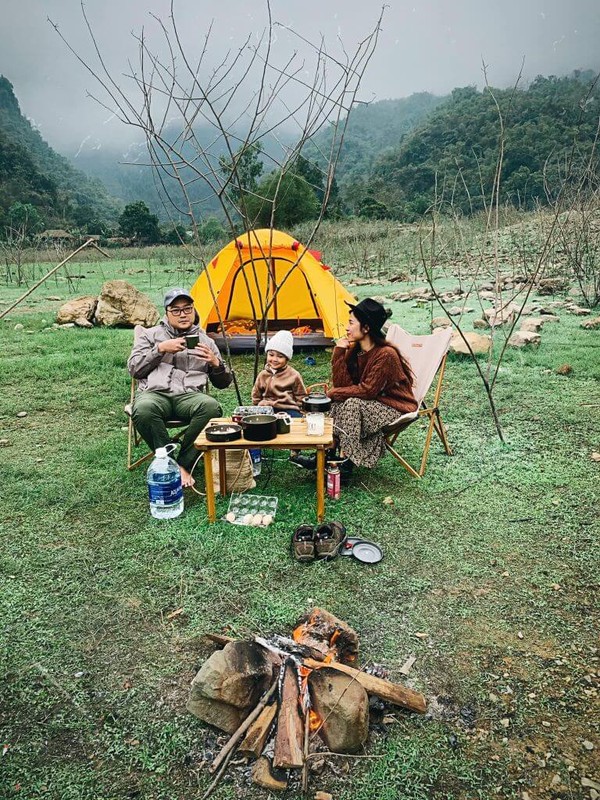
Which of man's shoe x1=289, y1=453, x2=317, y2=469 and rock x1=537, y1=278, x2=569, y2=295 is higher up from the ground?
rock x1=537, y1=278, x2=569, y2=295

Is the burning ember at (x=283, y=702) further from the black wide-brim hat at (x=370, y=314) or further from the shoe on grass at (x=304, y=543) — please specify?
the black wide-brim hat at (x=370, y=314)

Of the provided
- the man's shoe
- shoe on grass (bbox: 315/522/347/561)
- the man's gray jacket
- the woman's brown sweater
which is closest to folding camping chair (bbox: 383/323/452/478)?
the woman's brown sweater

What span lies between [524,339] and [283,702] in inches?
265

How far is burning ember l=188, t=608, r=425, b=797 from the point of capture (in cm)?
183

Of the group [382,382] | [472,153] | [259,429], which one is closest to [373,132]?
[472,153]

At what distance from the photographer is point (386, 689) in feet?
6.59

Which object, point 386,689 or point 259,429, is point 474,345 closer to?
point 259,429

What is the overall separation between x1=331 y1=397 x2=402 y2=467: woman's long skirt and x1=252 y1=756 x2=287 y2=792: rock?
7.13ft

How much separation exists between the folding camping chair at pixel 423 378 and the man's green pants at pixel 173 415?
133 centimetres

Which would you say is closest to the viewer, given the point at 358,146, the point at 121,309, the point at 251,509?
the point at 251,509

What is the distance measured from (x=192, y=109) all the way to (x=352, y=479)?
3.10 metres

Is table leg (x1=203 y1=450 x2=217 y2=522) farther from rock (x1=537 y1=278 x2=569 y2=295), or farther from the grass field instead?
rock (x1=537 y1=278 x2=569 y2=295)

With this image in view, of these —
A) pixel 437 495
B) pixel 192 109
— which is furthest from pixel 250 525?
pixel 192 109

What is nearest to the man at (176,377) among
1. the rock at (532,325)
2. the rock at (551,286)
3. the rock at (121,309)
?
the rock at (532,325)
